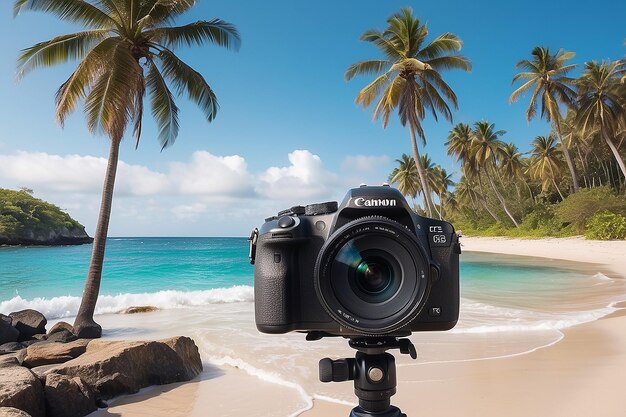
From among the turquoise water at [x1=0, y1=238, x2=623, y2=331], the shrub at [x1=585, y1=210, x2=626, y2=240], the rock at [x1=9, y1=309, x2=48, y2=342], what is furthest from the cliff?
the shrub at [x1=585, y1=210, x2=626, y2=240]

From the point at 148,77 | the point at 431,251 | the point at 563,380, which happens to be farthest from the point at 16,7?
the point at 563,380

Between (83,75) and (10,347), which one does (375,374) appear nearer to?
(10,347)

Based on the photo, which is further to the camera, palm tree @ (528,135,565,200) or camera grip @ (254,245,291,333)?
palm tree @ (528,135,565,200)

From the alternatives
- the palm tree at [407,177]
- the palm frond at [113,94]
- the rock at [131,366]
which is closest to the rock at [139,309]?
the palm frond at [113,94]

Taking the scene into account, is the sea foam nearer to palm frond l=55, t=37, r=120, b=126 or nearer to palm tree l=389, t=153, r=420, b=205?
palm frond l=55, t=37, r=120, b=126

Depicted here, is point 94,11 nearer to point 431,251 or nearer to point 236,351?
point 236,351

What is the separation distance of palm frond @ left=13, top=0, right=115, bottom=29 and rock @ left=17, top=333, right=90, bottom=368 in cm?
562

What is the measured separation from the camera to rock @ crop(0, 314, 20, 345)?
6172 mm

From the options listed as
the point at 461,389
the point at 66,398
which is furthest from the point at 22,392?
the point at 461,389

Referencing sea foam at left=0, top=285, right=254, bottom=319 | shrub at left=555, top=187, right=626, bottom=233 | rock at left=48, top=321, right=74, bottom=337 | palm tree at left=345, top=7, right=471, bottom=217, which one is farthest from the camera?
shrub at left=555, top=187, right=626, bottom=233

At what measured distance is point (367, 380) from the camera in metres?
1.35

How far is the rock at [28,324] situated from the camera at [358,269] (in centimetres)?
692

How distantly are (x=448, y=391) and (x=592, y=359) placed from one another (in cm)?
174

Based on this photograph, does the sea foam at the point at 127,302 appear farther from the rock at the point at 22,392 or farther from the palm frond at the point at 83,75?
the rock at the point at 22,392
